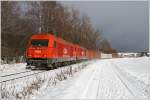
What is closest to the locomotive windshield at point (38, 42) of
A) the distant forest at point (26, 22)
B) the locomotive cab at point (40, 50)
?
the locomotive cab at point (40, 50)

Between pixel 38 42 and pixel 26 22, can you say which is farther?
pixel 26 22

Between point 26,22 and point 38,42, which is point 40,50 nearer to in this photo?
point 38,42

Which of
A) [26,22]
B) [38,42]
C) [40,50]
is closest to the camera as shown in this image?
[40,50]

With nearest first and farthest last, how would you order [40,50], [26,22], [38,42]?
[40,50] < [38,42] < [26,22]

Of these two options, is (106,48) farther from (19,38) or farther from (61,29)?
(19,38)

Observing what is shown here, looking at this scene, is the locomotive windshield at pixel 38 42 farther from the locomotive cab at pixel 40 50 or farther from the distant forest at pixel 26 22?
the distant forest at pixel 26 22

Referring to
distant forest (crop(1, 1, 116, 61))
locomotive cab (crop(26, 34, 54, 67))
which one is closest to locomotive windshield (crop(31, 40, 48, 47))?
locomotive cab (crop(26, 34, 54, 67))

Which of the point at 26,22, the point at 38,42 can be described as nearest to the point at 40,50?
the point at 38,42

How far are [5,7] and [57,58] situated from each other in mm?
21961

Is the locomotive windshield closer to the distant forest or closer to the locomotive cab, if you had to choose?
the locomotive cab

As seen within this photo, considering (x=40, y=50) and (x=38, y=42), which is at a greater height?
(x=38, y=42)

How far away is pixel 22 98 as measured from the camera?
9.57 meters

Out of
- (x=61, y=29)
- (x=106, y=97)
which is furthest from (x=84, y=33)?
(x=106, y=97)

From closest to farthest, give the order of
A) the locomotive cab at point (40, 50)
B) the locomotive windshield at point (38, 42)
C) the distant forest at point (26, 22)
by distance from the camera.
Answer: the locomotive cab at point (40, 50) → the locomotive windshield at point (38, 42) → the distant forest at point (26, 22)
